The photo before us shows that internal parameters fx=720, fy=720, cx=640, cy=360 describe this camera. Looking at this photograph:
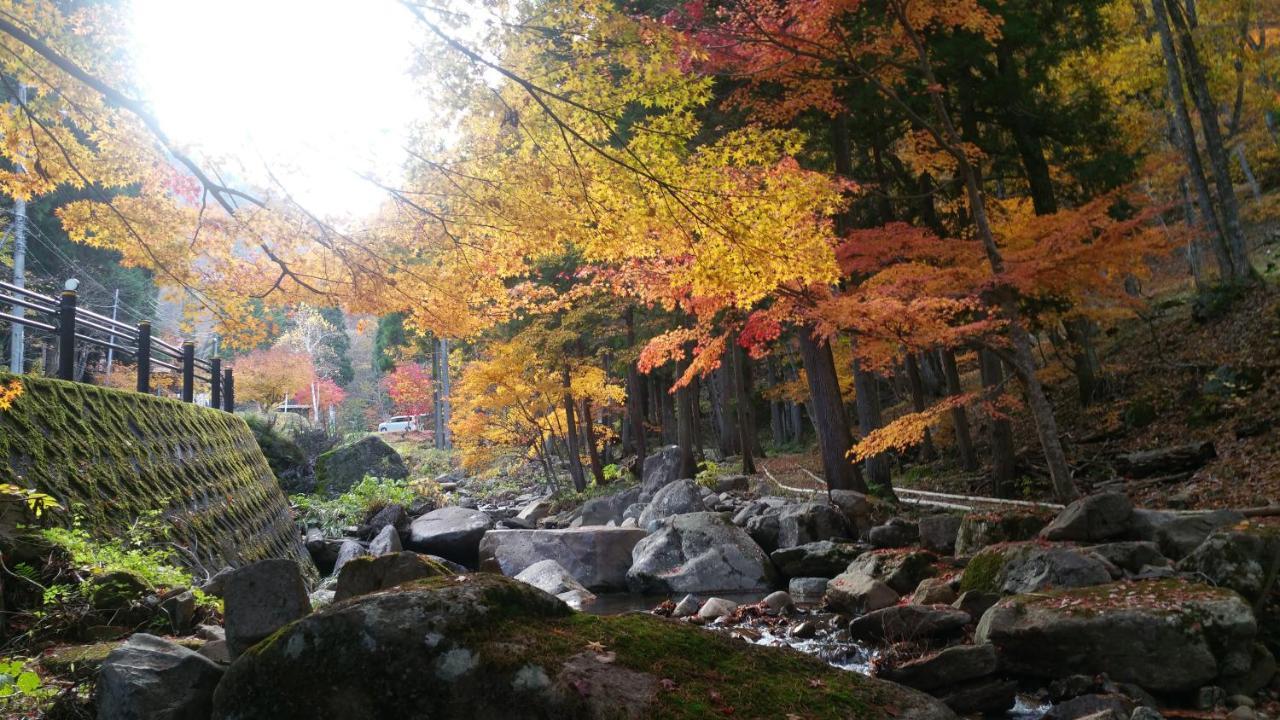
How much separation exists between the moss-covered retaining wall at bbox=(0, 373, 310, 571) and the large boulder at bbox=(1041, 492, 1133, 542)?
9.10 metres

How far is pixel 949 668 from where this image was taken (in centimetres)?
495

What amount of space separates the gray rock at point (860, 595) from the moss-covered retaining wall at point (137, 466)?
6.96 metres

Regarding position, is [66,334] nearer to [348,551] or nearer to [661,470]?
[348,551]

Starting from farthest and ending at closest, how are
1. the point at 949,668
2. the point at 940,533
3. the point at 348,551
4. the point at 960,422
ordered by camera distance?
the point at 960,422 → the point at 348,551 → the point at 940,533 → the point at 949,668

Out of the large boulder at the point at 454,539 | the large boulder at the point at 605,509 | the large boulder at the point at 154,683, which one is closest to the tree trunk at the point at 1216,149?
the large boulder at the point at 605,509

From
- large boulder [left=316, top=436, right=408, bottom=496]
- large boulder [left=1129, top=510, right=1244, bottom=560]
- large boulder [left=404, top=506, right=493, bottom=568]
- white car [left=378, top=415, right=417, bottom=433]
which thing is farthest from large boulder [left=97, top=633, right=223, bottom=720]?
white car [left=378, top=415, right=417, bottom=433]

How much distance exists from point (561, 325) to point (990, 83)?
11683mm

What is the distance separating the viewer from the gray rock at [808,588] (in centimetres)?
877

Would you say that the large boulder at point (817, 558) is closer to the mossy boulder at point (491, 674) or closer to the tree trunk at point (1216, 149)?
the mossy boulder at point (491, 674)

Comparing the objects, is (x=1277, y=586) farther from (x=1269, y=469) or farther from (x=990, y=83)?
(x=990, y=83)

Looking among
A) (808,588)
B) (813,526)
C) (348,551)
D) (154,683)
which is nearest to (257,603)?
(154,683)

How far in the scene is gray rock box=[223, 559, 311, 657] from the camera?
13.3 feet

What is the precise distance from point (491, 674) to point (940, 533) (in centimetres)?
768

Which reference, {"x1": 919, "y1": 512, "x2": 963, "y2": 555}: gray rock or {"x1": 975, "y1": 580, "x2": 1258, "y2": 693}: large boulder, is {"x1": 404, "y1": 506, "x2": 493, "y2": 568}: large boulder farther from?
{"x1": 975, "y1": 580, "x2": 1258, "y2": 693}: large boulder
